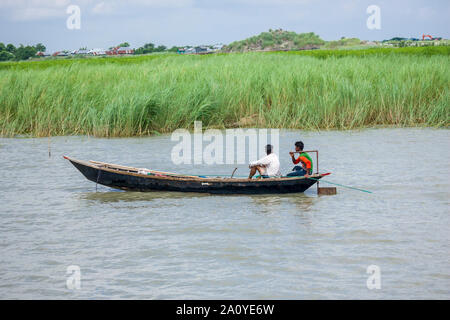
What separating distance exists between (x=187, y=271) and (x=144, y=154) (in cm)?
748

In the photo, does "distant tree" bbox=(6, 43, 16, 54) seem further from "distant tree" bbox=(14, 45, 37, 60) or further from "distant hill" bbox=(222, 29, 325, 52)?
"distant hill" bbox=(222, 29, 325, 52)

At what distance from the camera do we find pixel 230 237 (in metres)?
7.56

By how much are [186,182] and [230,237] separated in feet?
8.02

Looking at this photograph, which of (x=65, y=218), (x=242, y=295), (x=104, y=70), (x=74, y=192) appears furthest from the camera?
(x=104, y=70)

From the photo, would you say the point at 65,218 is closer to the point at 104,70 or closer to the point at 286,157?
the point at 286,157

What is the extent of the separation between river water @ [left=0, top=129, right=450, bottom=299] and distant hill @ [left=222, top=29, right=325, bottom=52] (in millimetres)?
57945

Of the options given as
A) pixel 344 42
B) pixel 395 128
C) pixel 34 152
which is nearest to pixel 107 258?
pixel 34 152

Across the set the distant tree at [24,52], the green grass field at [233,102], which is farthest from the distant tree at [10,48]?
the green grass field at [233,102]

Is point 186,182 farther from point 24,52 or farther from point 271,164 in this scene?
point 24,52

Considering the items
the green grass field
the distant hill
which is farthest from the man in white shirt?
the distant hill

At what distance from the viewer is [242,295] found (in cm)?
582

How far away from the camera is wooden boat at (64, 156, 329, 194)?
382 inches

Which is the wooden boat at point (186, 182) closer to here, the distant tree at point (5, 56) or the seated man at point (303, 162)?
the seated man at point (303, 162)

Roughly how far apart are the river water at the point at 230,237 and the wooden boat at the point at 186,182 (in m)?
0.14
